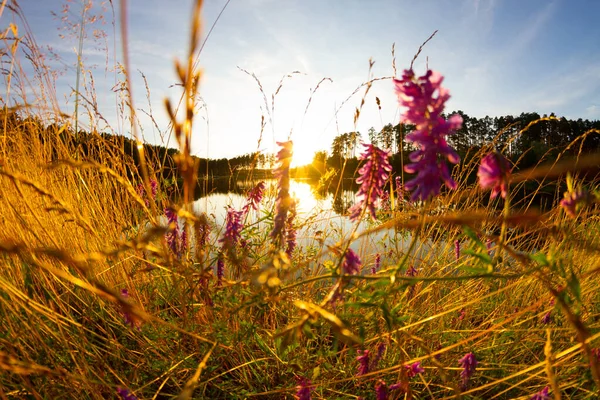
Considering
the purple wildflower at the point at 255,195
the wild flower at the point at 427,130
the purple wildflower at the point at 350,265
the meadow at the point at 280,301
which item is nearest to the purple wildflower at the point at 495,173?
the meadow at the point at 280,301

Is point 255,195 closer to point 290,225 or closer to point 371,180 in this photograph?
point 290,225

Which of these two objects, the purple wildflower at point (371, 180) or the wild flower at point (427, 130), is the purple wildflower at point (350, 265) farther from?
the wild flower at point (427, 130)

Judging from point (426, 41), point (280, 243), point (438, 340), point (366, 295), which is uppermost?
point (426, 41)

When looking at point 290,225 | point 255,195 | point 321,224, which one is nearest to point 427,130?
point 290,225

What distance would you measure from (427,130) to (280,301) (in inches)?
54.6

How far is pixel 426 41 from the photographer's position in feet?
6.83

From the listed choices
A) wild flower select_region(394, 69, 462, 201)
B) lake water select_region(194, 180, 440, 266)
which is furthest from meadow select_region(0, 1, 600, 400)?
lake water select_region(194, 180, 440, 266)

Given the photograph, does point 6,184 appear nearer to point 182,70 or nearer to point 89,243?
point 89,243

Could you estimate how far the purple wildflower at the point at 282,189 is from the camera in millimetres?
1051

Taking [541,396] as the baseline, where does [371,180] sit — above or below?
above

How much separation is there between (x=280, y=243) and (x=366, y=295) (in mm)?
305

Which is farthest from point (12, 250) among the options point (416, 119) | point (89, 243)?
point (89, 243)

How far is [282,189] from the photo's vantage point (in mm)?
1098

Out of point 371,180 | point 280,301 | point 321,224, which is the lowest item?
point 280,301
